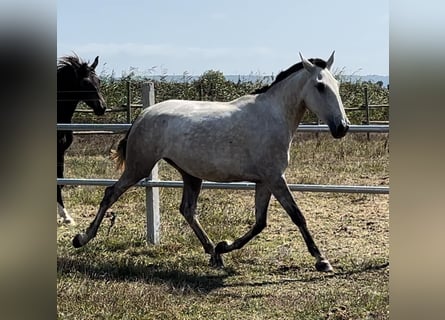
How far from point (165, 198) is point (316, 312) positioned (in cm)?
343

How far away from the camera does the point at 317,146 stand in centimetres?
879

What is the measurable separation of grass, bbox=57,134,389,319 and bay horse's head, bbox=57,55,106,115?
111 centimetres

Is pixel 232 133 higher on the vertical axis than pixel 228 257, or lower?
higher

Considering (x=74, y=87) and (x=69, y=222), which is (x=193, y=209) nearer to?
(x=69, y=222)

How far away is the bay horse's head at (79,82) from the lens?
5.70 meters

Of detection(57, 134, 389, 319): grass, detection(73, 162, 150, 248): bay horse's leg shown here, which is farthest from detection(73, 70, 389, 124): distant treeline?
detection(73, 162, 150, 248): bay horse's leg

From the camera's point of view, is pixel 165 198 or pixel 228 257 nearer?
pixel 228 257

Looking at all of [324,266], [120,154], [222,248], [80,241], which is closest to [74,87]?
[120,154]

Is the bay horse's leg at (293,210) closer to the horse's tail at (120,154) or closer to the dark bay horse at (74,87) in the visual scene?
the horse's tail at (120,154)
